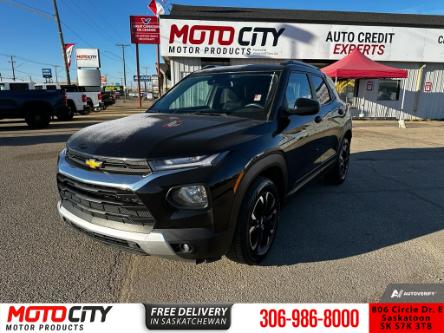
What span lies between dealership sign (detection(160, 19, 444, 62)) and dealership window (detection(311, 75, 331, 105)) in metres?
11.9

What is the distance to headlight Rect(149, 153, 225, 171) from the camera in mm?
2207

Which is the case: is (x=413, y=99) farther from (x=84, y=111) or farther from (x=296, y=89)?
(x=84, y=111)

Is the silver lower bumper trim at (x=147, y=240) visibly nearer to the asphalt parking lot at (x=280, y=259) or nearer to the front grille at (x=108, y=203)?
the front grille at (x=108, y=203)

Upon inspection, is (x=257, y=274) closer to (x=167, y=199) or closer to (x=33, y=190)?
(x=167, y=199)

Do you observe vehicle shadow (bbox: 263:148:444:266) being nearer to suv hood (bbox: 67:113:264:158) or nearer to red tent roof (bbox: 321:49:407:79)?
suv hood (bbox: 67:113:264:158)

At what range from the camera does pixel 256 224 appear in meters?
2.80

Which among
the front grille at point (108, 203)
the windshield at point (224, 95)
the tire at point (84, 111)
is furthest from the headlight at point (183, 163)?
the tire at point (84, 111)

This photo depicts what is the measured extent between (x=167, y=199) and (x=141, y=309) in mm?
760

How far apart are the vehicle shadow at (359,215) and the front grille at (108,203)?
1378mm

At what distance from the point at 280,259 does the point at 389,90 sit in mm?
17611

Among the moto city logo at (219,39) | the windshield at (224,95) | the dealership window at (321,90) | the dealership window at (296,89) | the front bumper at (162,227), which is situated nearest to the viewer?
the front bumper at (162,227)

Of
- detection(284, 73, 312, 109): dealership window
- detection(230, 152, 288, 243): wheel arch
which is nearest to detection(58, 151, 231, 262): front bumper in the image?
detection(230, 152, 288, 243): wheel arch

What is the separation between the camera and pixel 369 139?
1088 cm

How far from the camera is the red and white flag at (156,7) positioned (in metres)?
19.0
